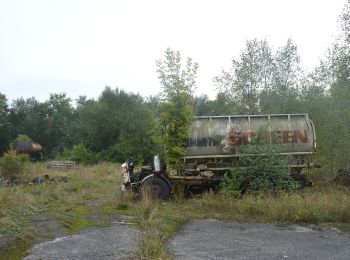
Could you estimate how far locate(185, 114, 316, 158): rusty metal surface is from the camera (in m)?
14.2

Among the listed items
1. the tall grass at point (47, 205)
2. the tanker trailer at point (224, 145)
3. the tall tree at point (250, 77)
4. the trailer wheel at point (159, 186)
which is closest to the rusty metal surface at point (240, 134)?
the tanker trailer at point (224, 145)

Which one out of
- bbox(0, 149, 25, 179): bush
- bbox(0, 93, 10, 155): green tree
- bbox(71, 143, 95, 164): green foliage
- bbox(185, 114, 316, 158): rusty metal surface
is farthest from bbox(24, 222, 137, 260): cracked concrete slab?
bbox(0, 93, 10, 155): green tree

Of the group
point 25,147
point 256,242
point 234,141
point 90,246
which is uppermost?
point 25,147

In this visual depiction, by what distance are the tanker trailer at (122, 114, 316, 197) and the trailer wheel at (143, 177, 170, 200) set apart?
0.05m

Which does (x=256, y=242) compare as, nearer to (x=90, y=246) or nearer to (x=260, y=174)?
(x=90, y=246)

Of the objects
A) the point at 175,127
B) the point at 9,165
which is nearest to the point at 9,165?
the point at 9,165

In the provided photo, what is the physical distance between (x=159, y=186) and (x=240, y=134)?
11.0ft

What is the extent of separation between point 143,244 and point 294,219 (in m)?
4.91

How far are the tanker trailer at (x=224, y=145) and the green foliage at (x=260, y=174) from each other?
0.73 metres

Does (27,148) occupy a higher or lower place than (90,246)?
higher

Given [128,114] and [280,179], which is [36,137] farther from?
[280,179]

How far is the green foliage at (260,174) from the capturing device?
12594 millimetres

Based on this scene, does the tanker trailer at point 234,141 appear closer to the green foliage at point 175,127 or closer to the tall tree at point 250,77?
the green foliage at point 175,127

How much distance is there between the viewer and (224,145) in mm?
14250
